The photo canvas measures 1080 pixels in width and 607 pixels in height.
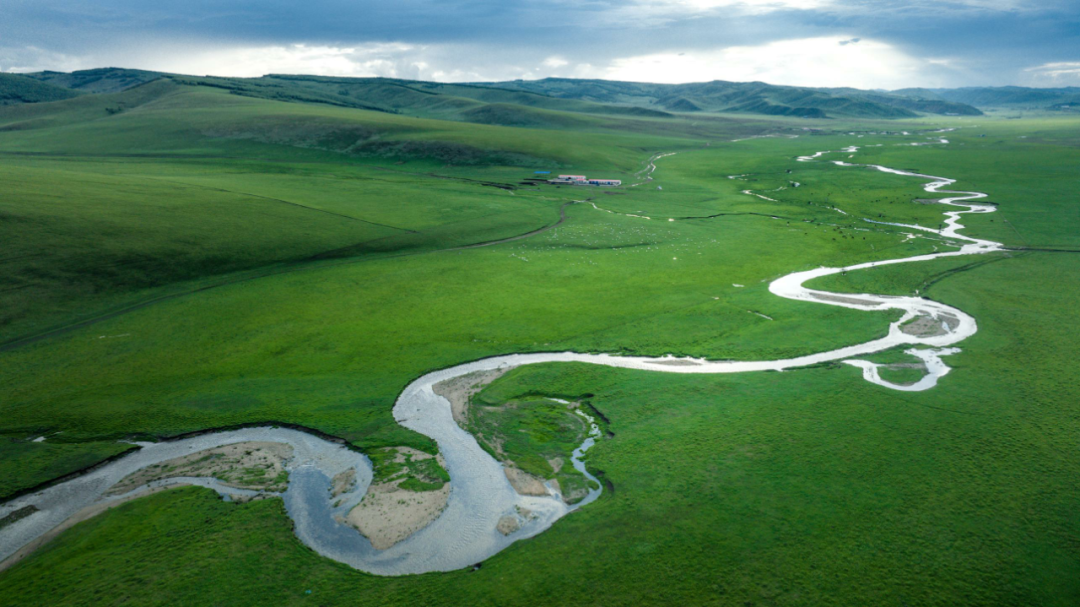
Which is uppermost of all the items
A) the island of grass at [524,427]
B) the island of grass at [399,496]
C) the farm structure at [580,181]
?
the farm structure at [580,181]

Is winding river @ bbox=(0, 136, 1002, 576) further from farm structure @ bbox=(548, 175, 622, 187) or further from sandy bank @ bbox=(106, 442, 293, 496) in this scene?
farm structure @ bbox=(548, 175, 622, 187)

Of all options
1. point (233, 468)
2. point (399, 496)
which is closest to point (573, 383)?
Result: point (399, 496)

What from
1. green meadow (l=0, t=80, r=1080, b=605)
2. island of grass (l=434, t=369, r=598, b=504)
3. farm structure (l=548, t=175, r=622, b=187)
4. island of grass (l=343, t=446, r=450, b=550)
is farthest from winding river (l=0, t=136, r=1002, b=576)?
farm structure (l=548, t=175, r=622, b=187)

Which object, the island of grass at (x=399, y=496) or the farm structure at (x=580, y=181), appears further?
the farm structure at (x=580, y=181)

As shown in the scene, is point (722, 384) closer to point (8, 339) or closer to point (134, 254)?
point (8, 339)

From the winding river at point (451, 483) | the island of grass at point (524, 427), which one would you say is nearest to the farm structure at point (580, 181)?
the winding river at point (451, 483)

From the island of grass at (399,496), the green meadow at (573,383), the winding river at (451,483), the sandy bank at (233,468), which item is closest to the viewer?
the green meadow at (573,383)

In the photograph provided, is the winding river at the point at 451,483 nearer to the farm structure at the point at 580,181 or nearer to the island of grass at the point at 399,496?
the island of grass at the point at 399,496
